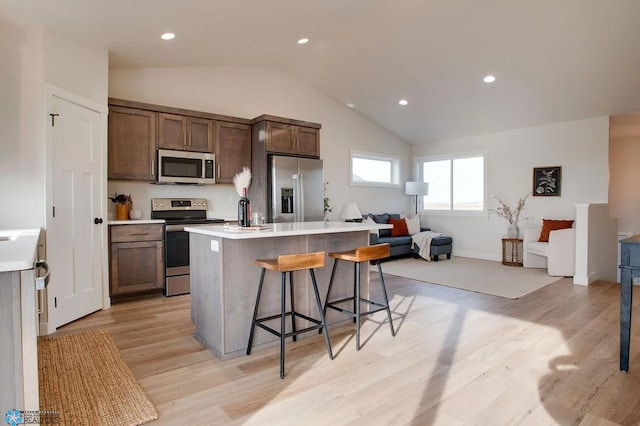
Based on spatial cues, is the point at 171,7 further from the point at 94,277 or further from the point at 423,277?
the point at 423,277

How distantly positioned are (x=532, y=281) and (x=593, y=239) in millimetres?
1036

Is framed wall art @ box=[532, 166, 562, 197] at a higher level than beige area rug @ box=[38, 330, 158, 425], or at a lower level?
higher

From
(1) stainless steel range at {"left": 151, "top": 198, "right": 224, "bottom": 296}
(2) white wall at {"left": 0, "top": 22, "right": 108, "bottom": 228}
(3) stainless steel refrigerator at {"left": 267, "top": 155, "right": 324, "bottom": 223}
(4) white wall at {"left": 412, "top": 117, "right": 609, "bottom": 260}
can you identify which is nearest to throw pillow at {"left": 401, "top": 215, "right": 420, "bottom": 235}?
(4) white wall at {"left": 412, "top": 117, "right": 609, "bottom": 260}

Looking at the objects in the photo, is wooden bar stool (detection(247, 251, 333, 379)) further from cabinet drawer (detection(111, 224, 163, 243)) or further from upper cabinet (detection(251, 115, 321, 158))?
upper cabinet (detection(251, 115, 321, 158))

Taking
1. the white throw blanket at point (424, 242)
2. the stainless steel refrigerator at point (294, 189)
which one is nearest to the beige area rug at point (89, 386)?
the stainless steel refrigerator at point (294, 189)

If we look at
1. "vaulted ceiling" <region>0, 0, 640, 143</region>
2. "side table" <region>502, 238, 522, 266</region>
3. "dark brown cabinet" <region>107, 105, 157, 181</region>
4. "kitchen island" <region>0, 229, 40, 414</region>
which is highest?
"vaulted ceiling" <region>0, 0, 640, 143</region>

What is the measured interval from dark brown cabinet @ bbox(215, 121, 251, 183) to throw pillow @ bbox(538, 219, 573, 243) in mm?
4891

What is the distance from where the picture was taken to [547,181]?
6508mm

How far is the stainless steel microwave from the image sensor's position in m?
4.58

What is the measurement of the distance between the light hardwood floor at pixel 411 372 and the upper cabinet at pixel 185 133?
2.11 meters

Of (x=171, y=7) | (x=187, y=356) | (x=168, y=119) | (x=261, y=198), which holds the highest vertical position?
(x=171, y=7)

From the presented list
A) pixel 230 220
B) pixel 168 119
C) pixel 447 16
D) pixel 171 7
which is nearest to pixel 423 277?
pixel 230 220

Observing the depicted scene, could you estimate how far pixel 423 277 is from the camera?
214 inches

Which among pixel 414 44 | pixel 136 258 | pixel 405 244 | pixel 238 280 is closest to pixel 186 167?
pixel 136 258
